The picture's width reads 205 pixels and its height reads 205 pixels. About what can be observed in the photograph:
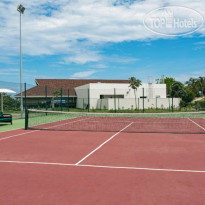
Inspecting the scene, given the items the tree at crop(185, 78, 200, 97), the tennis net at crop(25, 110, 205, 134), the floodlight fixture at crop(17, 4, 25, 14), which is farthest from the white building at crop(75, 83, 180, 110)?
the tree at crop(185, 78, 200, 97)

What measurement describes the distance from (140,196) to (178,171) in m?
1.83

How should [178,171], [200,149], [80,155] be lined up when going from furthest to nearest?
[200,149]
[80,155]
[178,171]

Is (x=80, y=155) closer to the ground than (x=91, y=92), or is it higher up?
closer to the ground

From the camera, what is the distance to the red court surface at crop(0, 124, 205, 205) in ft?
14.6

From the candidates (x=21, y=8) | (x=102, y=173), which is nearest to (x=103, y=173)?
(x=102, y=173)

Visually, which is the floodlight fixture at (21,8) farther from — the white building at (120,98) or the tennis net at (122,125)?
the white building at (120,98)

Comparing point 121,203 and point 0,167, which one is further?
point 0,167

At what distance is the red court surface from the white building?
80.5 feet

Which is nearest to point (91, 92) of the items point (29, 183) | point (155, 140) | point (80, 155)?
point (155, 140)

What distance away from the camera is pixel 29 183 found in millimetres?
5207

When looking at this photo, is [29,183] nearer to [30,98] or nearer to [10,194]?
[10,194]

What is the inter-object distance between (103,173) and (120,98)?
2912cm

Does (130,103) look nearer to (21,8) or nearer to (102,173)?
Answer: (21,8)

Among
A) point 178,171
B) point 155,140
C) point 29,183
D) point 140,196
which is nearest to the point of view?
point 140,196
